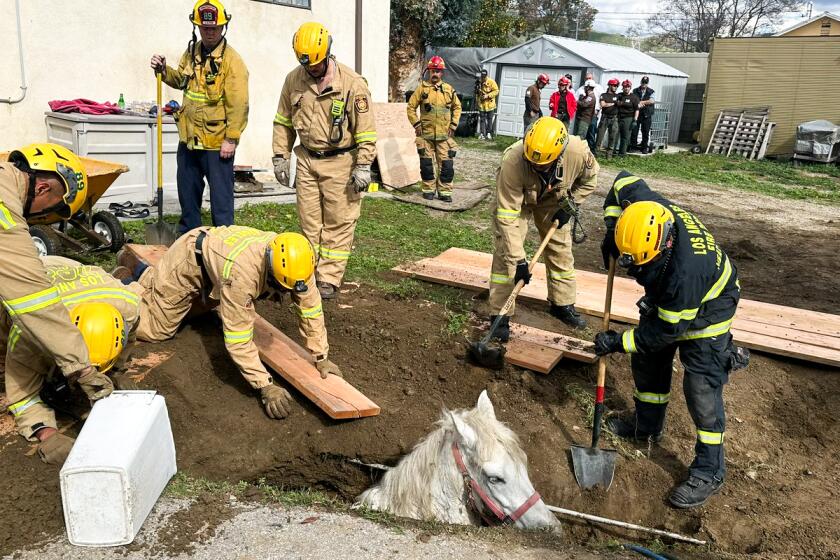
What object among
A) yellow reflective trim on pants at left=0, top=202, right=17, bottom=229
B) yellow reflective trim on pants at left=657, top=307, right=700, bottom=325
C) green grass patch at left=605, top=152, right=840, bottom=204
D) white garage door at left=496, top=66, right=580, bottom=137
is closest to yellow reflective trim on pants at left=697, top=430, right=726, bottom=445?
yellow reflective trim on pants at left=657, top=307, right=700, bottom=325

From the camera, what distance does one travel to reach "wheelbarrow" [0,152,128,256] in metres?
6.75

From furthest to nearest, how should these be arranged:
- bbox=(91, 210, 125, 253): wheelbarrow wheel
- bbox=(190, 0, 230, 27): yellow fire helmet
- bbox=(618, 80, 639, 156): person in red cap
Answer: bbox=(618, 80, 639, 156): person in red cap → bbox=(91, 210, 125, 253): wheelbarrow wheel → bbox=(190, 0, 230, 27): yellow fire helmet

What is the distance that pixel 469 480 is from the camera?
142 inches

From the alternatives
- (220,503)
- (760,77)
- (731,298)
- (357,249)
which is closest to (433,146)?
(357,249)

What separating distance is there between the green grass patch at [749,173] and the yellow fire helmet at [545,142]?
1219 centimetres

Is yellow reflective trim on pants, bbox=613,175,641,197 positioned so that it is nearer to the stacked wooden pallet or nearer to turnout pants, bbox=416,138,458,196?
turnout pants, bbox=416,138,458,196

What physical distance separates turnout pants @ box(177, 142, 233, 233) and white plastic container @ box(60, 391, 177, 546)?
149 inches

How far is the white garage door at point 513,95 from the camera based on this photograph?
22.9 meters

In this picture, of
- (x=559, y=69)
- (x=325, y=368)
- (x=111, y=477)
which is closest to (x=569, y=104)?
(x=559, y=69)

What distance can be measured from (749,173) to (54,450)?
18838 mm

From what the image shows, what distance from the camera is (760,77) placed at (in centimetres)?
2156

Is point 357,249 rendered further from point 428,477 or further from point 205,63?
point 428,477

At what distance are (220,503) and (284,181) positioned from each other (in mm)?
4152

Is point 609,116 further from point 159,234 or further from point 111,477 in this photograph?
point 111,477
